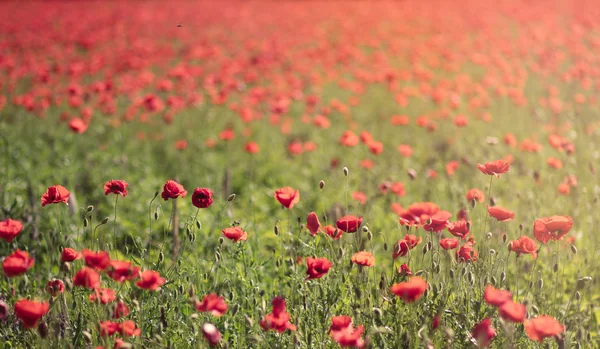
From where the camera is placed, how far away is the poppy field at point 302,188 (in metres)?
2.19

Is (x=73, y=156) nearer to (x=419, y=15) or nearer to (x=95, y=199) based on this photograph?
(x=95, y=199)

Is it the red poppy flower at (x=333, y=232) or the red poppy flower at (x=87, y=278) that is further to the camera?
the red poppy flower at (x=333, y=232)

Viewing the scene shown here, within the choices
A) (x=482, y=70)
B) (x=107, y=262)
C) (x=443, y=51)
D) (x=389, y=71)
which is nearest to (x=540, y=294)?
(x=107, y=262)

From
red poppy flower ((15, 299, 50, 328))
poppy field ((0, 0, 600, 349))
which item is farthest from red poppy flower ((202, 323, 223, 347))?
red poppy flower ((15, 299, 50, 328))

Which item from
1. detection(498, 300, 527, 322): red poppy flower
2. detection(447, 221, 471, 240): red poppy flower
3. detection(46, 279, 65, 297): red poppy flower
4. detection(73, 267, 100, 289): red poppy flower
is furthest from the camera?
detection(447, 221, 471, 240): red poppy flower

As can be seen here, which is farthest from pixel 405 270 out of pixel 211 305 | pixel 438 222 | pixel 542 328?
pixel 211 305

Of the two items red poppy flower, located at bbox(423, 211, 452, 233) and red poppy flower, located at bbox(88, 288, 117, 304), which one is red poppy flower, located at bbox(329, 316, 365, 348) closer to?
red poppy flower, located at bbox(423, 211, 452, 233)

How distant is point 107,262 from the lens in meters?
1.91

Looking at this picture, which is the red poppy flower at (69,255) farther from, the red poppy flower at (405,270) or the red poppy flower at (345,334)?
the red poppy flower at (405,270)

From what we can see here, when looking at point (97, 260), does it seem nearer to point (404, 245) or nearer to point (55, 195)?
point (55, 195)

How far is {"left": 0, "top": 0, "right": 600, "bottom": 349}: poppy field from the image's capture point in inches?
86.2

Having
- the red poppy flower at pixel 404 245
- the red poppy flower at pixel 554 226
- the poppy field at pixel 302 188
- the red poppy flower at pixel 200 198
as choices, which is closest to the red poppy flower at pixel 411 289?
the poppy field at pixel 302 188

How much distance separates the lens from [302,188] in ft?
15.1

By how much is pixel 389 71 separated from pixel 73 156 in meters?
3.07
